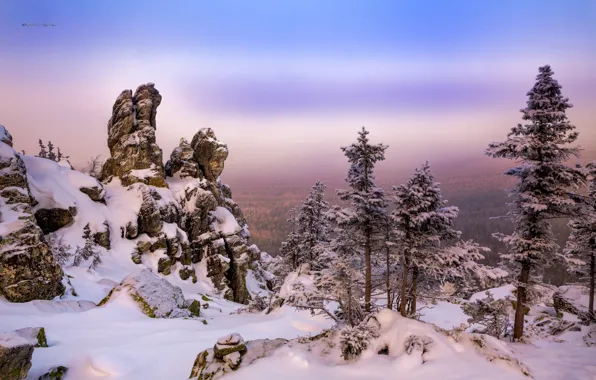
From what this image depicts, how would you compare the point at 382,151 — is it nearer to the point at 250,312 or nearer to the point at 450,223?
the point at 450,223

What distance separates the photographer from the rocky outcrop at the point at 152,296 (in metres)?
16.3

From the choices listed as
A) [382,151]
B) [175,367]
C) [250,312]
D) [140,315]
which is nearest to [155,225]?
[250,312]

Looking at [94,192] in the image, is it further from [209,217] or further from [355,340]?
[355,340]

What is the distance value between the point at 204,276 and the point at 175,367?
27954 millimetres

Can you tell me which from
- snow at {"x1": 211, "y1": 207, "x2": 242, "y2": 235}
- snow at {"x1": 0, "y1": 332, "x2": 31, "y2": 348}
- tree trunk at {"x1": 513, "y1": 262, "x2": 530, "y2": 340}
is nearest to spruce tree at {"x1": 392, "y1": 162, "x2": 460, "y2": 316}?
tree trunk at {"x1": 513, "y1": 262, "x2": 530, "y2": 340}

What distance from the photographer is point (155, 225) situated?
34.5 meters

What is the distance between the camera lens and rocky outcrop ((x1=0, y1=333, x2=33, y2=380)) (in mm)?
7896

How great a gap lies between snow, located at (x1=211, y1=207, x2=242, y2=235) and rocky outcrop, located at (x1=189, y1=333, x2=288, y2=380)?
3236cm

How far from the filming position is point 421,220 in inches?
501

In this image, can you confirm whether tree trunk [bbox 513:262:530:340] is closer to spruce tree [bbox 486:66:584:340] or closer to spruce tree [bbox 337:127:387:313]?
spruce tree [bbox 486:66:584:340]

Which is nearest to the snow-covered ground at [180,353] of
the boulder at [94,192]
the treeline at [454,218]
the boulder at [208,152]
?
the treeline at [454,218]

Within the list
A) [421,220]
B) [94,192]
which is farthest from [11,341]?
[94,192]

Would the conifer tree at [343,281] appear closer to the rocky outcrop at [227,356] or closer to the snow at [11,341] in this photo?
the rocky outcrop at [227,356]

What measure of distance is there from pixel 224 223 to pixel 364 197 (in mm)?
31380
